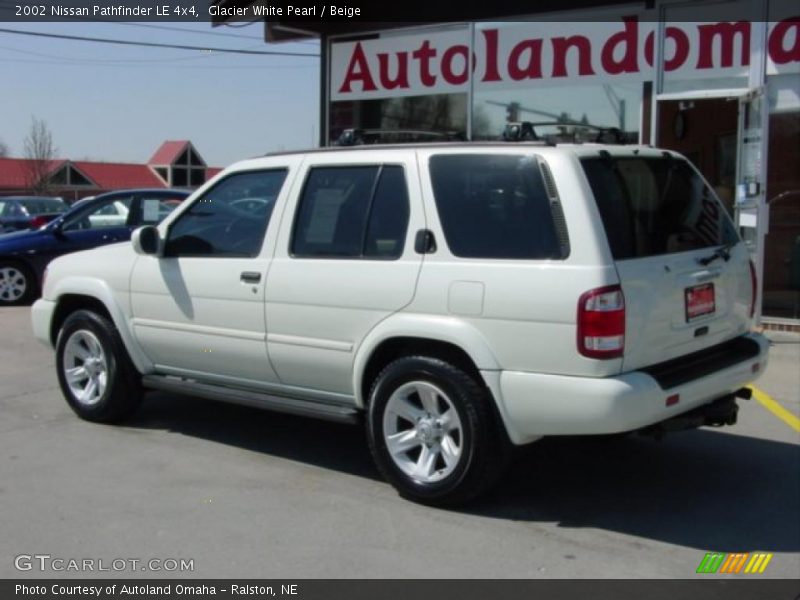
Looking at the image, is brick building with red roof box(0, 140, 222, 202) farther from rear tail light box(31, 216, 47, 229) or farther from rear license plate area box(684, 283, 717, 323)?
rear license plate area box(684, 283, 717, 323)

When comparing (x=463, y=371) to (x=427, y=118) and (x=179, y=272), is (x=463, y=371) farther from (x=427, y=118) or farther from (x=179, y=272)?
(x=427, y=118)

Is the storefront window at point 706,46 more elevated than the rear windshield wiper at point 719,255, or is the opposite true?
the storefront window at point 706,46

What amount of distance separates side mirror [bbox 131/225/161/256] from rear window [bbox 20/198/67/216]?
17.2m

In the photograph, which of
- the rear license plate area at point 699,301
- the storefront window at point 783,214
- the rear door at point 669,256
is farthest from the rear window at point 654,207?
the storefront window at point 783,214

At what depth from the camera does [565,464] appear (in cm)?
545

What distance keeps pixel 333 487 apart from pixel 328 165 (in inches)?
71.9

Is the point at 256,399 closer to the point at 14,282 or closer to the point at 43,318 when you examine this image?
the point at 43,318

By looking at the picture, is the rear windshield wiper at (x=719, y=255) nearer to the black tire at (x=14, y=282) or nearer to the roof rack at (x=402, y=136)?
the roof rack at (x=402, y=136)

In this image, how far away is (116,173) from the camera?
7569 cm

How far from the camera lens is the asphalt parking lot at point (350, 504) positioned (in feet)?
13.3

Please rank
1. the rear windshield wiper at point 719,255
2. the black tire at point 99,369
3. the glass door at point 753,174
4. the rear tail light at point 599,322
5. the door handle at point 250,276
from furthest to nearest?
the glass door at point 753,174, the black tire at point 99,369, the door handle at point 250,276, the rear windshield wiper at point 719,255, the rear tail light at point 599,322

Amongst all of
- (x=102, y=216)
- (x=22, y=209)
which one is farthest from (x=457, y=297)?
(x=22, y=209)

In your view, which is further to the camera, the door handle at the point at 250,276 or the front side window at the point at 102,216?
the front side window at the point at 102,216

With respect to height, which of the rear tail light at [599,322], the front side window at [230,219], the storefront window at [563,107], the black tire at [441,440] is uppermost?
the storefront window at [563,107]
